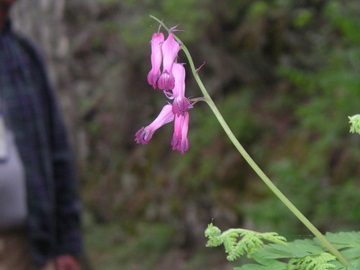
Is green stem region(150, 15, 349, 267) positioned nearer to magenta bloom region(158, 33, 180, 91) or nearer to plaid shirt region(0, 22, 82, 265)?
magenta bloom region(158, 33, 180, 91)

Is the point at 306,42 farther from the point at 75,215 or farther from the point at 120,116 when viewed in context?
the point at 75,215

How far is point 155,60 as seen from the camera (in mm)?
1255

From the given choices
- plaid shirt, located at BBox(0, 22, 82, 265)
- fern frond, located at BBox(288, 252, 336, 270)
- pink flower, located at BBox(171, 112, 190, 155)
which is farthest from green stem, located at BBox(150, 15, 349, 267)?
plaid shirt, located at BBox(0, 22, 82, 265)

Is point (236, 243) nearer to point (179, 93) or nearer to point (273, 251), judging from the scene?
point (273, 251)

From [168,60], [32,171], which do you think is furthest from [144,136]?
[32,171]

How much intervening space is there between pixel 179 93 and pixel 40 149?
3254mm

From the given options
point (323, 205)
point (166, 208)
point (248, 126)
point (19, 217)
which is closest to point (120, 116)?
point (166, 208)

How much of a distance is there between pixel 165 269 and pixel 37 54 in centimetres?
461

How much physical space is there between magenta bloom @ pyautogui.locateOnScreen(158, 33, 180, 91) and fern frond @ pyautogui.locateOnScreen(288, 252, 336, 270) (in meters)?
0.36

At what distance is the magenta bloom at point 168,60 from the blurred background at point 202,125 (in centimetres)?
468

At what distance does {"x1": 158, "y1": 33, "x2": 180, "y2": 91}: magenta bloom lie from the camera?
122 cm

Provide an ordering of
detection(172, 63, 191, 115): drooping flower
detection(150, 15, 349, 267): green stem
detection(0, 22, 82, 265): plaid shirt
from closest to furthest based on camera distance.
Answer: detection(150, 15, 349, 267): green stem
detection(172, 63, 191, 115): drooping flower
detection(0, 22, 82, 265): plaid shirt

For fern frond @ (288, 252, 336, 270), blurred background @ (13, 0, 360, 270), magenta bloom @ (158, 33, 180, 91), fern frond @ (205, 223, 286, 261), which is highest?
blurred background @ (13, 0, 360, 270)

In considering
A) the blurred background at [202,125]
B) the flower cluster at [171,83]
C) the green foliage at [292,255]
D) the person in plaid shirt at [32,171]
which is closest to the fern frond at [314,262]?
the green foliage at [292,255]
